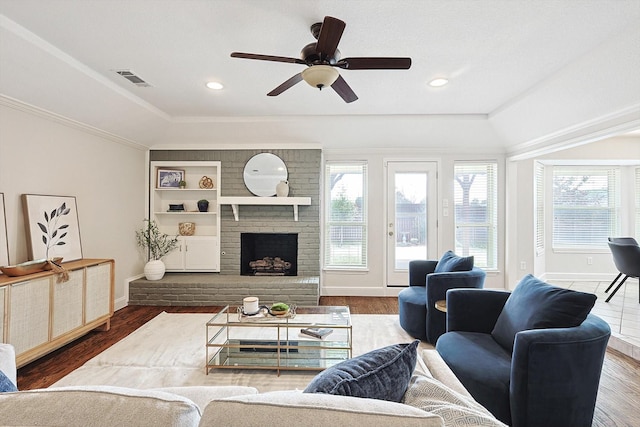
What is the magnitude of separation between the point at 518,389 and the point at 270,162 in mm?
3845

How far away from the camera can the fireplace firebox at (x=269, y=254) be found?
4.65m

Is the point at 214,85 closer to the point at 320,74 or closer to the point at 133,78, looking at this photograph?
the point at 133,78

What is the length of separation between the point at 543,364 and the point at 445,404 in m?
1.00

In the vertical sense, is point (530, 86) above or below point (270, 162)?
above

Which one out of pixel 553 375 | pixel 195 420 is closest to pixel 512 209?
pixel 553 375

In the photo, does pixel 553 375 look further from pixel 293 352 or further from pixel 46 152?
pixel 46 152

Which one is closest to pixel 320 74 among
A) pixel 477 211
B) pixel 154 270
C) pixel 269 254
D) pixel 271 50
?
pixel 271 50

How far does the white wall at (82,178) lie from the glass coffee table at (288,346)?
2.09 meters

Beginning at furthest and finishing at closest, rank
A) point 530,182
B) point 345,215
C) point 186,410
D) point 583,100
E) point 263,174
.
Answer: point 345,215, point 530,182, point 263,174, point 583,100, point 186,410

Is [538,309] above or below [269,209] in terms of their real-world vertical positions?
below

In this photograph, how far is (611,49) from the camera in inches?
88.6

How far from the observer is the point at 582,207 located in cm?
535

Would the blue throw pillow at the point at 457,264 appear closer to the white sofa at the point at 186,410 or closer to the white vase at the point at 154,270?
the white sofa at the point at 186,410

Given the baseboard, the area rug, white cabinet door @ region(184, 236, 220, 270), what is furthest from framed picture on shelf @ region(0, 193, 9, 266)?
the baseboard
